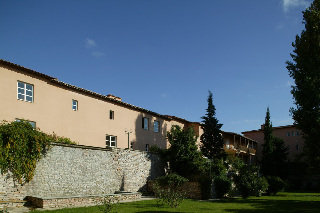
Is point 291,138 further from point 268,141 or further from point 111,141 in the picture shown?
point 111,141

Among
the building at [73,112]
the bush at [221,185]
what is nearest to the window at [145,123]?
the building at [73,112]

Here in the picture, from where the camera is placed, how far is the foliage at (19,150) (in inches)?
586

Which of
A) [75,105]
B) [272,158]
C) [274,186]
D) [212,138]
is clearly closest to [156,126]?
[212,138]

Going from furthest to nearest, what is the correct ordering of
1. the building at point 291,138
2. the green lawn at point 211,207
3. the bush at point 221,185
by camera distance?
1. the building at point 291,138
2. the bush at point 221,185
3. the green lawn at point 211,207

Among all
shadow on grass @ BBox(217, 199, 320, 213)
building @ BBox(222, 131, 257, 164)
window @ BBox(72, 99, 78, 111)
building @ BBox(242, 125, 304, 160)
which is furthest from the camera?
building @ BBox(242, 125, 304, 160)

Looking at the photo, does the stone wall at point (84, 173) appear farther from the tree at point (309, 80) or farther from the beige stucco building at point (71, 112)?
the tree at point (309, 80)

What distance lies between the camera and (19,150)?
1536cm

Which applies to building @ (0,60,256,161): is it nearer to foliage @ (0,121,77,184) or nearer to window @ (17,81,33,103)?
window @ (17,81,33,103)

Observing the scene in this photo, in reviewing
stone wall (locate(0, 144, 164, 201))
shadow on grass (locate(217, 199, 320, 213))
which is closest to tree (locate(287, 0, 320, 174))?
shadow on grass (locate(217, 199, 320, 213))

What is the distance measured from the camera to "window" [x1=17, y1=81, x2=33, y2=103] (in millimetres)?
19875

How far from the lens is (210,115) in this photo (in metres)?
37.3

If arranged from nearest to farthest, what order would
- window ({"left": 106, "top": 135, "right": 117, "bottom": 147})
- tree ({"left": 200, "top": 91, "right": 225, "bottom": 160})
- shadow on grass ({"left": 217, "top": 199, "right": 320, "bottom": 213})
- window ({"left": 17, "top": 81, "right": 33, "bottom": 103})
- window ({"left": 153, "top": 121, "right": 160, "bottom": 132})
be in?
1. shadow on grass ({"left": 217, "top": 199, "right": 320, "bottom": 213})
2. window ({"left": 17, "top": 81, "right": 33, "bottom": 103})
3. window ({"left": 106, "top": 135, "right": 117, "bottom": 147})
4. window ({"left": 153, "top": 121, "right": 160, "bottom": 132})
5. tree ({"left": 200, "top": 91, "right": 225, "bottom": 160})

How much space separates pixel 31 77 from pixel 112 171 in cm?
946

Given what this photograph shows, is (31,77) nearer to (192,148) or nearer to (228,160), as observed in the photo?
(192,148)
